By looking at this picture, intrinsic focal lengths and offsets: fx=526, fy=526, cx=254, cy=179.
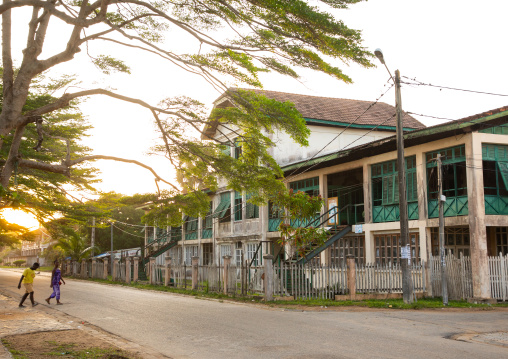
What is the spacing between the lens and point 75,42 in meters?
11.4

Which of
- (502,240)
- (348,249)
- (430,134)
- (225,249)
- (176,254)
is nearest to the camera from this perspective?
(430,134)

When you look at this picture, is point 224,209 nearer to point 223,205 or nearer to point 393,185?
point 223,205

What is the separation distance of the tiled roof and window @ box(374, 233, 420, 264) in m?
9.07

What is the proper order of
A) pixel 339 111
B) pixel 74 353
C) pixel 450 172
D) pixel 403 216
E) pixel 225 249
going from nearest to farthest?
pixel 74 353
pixel 403 216
pixel 450 172
pixel 339 111
pixel 225 249

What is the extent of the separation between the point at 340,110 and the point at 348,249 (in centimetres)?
973

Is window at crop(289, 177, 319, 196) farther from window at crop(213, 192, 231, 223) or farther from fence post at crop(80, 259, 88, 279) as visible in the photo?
fence post at crop(80, 259, 88, 279)

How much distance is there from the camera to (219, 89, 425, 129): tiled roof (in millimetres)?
30078

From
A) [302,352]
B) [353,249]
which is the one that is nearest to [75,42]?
[302,352]

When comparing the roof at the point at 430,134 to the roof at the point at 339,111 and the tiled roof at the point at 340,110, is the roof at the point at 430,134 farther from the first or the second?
the tiled roof at the point at 340,110

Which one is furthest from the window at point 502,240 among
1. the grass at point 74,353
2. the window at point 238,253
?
the grass at point 74,353

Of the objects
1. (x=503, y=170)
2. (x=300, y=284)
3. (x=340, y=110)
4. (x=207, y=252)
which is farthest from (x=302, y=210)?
(x=207, y=252)

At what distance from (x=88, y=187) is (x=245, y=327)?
1311 cm

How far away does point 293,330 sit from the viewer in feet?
36.1

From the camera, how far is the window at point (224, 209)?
3397cm
